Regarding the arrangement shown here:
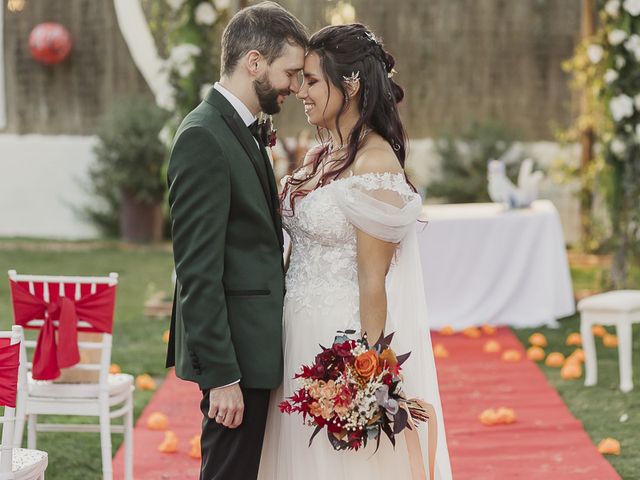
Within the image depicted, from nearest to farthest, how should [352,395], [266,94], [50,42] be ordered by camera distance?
[352,395], [266,94], [50,42]

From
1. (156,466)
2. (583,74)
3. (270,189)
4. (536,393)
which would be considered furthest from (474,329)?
(270,189)

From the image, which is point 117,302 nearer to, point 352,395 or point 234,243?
point 234,243

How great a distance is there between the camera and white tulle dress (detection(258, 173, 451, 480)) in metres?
3.48

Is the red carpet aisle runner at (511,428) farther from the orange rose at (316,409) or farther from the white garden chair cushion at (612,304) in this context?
the orange rose at (316,409)

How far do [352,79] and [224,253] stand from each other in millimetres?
748

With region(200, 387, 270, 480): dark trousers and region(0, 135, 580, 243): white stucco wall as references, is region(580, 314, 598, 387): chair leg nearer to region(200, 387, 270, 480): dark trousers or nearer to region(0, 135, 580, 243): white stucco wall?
region(200, 387, 270, 480): dark trousers

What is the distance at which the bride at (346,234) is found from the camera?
3.47 meters

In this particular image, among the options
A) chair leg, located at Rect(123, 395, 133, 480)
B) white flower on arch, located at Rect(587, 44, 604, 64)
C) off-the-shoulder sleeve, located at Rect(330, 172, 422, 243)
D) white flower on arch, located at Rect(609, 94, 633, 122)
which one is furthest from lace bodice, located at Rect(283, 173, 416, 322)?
white flower on arch, located at Rect(587, 44, 604, 64)

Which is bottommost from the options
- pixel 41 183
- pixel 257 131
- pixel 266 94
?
pixel 41 183

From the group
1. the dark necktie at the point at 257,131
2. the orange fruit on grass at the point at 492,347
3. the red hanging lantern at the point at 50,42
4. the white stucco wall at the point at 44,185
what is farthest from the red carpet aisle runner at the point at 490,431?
the red hanging lantern at the point at 50,42

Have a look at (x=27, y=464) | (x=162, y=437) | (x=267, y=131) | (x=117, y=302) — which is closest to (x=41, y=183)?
(x=117, y=302)

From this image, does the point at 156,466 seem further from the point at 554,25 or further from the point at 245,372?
the point at 554,25

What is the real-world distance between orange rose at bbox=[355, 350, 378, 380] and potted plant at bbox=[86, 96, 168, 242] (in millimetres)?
10035

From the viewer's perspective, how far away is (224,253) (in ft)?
10.7
